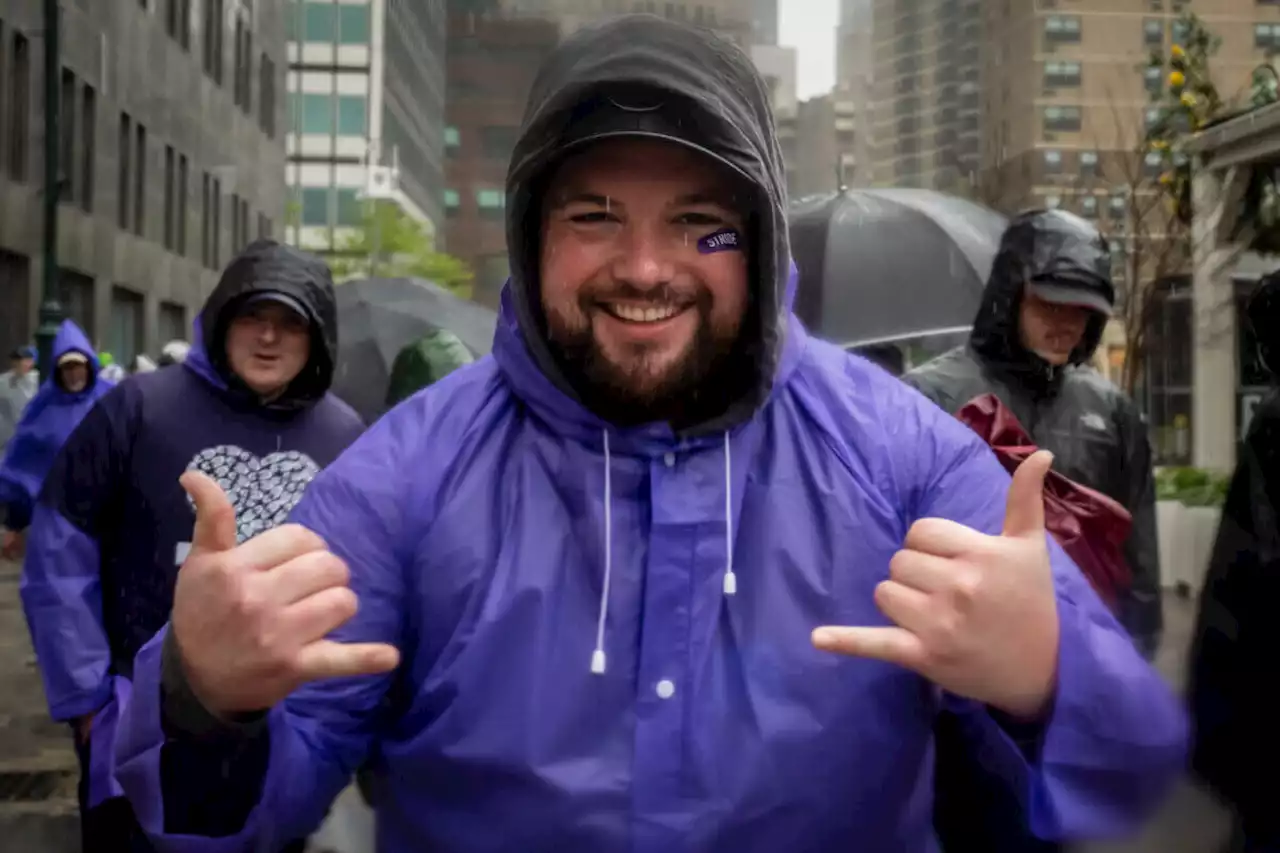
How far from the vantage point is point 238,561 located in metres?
1.25

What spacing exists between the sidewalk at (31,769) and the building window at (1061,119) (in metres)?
6.45

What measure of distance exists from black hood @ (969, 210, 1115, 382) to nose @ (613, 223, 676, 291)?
2.02 m

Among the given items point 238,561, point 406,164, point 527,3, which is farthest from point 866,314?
point 238,561

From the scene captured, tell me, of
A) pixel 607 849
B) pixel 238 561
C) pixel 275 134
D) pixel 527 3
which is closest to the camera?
pixel 238 561

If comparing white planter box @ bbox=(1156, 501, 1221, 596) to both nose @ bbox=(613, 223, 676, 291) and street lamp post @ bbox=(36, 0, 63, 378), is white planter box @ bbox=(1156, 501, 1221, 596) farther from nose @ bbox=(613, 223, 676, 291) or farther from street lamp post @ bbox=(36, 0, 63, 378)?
street lamp post @ bbox=(36, 0, 63, 378)

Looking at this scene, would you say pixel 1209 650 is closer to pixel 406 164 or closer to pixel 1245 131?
pixel 406 164

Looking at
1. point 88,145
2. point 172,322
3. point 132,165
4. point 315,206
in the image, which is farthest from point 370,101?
point 172,322

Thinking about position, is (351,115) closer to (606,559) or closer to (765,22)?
(765,22)

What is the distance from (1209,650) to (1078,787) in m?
1.00

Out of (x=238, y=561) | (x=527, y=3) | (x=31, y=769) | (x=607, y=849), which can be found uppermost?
(x=527, y=3)

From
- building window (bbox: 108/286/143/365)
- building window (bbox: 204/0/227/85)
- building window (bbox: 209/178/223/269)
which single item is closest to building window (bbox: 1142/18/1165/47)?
building window (bbox: 204/0/227/85)

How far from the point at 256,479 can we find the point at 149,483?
9.2 inches

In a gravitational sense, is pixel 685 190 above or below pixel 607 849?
above

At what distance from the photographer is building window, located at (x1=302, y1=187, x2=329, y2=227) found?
1083cm
